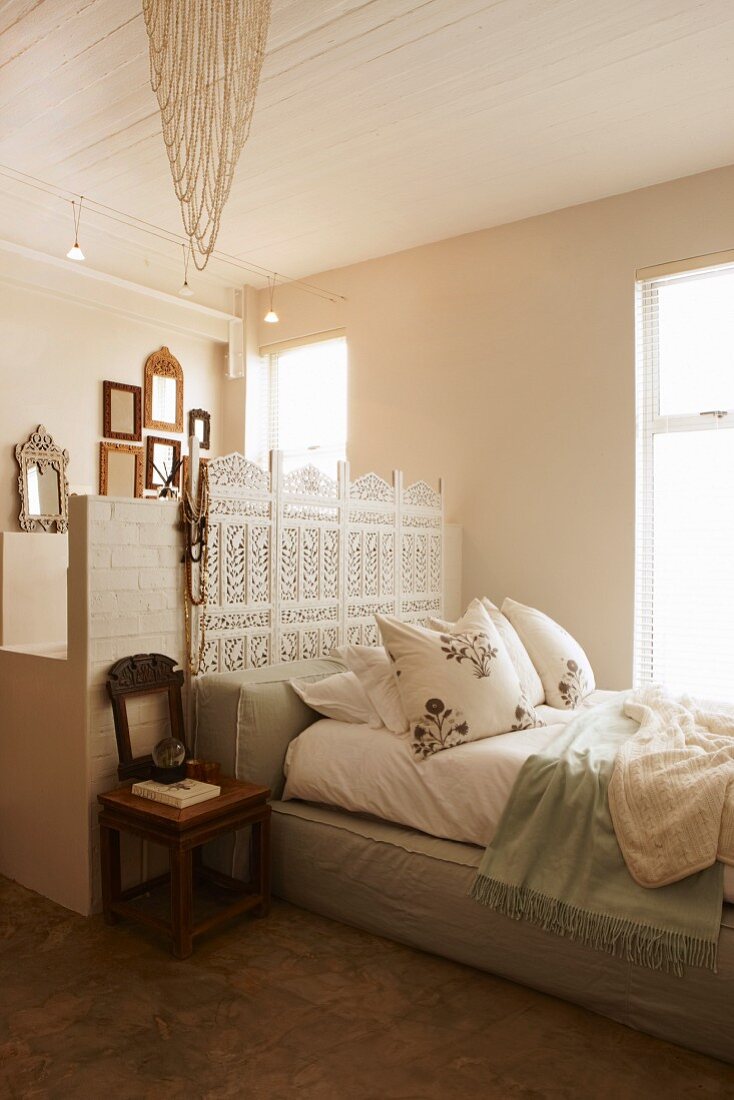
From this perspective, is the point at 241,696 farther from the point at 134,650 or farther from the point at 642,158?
the point at 642,158

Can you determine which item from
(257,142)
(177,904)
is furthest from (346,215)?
(177,904)

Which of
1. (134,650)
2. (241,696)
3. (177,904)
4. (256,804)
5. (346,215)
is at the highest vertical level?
(346,215)

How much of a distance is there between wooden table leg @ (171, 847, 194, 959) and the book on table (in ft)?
0.52

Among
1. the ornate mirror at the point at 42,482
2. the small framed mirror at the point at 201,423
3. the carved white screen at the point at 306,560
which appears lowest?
the carved white screen at the point at 306,560

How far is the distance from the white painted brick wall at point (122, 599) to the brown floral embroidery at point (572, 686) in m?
1.58

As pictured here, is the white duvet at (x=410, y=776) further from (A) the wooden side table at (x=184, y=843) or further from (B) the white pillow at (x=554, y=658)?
(B) the white pillow at (x=554, y=658)

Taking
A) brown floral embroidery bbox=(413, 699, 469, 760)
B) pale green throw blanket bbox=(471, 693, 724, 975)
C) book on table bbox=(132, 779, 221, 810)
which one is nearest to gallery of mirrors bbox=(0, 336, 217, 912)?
book on table bbox=(132, 779, 221, 810)

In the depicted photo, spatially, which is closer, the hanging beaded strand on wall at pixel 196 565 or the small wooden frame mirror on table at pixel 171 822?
the small wooden frame mirror on table at pixel 171 822

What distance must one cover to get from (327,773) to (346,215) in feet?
9.81

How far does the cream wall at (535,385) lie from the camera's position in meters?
3.90

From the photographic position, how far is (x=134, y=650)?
2.71 m

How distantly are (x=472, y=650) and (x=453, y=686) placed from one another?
6.7 inches

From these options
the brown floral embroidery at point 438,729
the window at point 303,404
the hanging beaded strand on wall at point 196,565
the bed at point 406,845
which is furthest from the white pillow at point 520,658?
the window at point 303,404

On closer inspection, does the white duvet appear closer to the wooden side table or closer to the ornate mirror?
the wooden side table
